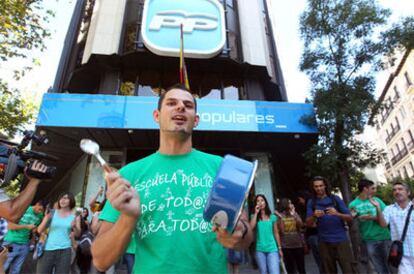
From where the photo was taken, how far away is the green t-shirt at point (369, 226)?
15.9ft

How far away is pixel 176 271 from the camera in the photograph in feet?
4.13

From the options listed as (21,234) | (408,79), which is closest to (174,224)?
(21,234)

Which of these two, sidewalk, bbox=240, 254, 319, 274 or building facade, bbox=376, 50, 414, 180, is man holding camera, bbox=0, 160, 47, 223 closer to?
sidewalk, bbox=240, 254, 319, 274

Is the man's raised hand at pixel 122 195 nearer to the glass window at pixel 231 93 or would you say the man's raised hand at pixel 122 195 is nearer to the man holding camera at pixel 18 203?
the man holding camera at pixel 18 203

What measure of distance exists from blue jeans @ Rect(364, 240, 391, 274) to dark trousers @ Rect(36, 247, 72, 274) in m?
5.41

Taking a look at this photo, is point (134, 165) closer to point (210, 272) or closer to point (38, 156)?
point (210, 272)

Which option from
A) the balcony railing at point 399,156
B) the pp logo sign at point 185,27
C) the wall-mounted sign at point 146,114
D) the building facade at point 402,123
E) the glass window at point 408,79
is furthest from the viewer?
the balcony railing at point 399,156

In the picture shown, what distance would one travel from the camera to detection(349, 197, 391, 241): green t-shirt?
191 inches

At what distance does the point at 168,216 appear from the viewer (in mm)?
1372

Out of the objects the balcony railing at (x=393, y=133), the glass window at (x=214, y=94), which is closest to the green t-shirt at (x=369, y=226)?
the glass window at (x=214, y=94)

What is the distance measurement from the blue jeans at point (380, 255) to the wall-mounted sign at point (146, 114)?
13.1ft

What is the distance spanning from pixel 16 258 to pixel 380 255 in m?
6.83

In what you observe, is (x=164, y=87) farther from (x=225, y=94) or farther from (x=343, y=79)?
(x=343, y=79)

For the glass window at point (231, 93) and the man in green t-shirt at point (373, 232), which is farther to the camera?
the glass window at point (231, 93)
